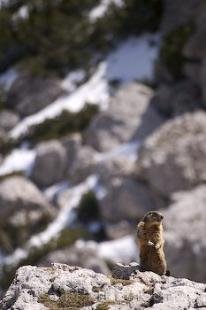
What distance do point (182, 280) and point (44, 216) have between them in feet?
74.2

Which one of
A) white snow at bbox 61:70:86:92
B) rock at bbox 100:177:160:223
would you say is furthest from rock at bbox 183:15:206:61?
white snow at bbox 61:70:86:92

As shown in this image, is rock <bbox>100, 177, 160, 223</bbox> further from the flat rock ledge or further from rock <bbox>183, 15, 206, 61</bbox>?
the flat rock ledge

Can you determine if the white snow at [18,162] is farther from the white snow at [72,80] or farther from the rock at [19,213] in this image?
the white snow at [72,80]

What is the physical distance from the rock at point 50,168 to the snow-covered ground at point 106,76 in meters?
3.30

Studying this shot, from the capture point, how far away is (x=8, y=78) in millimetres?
41062

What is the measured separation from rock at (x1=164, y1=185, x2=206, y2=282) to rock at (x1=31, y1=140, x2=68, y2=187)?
8753 millimetres

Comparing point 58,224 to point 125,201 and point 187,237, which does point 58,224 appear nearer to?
point 125,201

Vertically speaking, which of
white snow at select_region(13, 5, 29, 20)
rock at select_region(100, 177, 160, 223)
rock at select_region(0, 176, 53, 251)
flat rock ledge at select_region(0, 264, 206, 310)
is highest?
white snow at select_region(13, 5, 29, 20)

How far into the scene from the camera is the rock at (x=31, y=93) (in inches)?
1506

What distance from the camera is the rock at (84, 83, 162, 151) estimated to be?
33.3m

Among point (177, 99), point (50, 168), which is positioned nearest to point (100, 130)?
point (50, 168)

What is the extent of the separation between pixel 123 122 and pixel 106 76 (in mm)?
5493

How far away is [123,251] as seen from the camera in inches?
1050

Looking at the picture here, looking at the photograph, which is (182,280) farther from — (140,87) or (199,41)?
(140,87)
